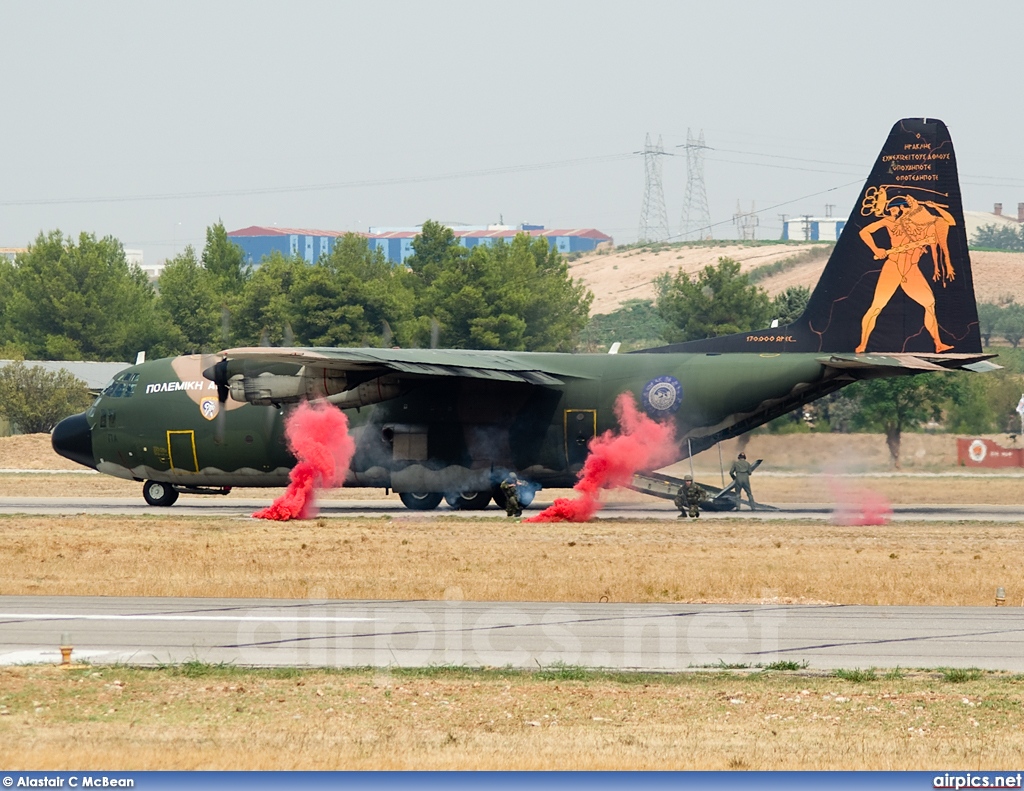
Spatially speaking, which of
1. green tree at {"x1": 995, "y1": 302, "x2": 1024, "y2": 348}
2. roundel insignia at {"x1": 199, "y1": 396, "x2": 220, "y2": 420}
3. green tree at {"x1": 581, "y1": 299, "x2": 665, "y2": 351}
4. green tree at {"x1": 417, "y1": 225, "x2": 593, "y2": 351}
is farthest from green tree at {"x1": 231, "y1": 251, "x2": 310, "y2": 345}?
green tree at {"x1": 995, "y1": 302, "x2": 1024, "y2": 348}

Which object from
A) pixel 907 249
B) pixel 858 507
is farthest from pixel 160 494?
pixel 907 249

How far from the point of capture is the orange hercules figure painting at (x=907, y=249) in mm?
33844

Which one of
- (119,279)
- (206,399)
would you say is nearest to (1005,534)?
(206,399)

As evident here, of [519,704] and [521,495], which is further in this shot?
[521,495]

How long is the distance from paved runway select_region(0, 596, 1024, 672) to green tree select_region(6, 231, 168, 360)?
77830 mm

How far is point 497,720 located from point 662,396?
23.2 m

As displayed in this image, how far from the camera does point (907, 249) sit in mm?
34250

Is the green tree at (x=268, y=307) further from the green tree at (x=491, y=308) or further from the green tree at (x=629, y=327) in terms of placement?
the green tree at (x=629, y=327)

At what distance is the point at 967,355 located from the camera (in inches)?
1315

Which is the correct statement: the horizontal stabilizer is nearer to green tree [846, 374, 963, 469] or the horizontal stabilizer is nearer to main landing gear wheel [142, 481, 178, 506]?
green tree [846, 374, 963, 469]

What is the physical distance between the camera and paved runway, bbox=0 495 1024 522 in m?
36.2

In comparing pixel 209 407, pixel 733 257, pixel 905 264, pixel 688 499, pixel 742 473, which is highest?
pixel 733 257

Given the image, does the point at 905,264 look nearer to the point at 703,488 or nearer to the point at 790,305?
the point at 703,488

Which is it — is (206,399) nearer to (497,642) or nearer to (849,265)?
(849,265)
